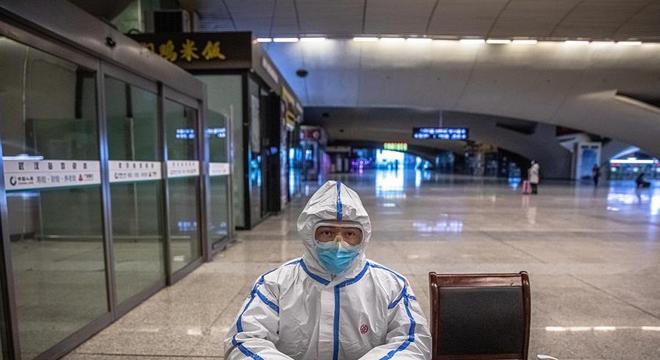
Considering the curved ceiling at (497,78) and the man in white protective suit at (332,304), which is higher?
the curved ceiling at (497,78)

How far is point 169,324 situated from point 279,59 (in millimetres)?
14111

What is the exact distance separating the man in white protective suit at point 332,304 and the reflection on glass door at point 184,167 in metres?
3.18

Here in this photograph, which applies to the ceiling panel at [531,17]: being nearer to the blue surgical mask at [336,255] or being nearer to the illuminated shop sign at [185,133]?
the illuminated shop sign at [185,133]

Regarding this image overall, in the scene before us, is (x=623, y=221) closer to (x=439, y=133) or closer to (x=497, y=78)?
(x=497, y=78)

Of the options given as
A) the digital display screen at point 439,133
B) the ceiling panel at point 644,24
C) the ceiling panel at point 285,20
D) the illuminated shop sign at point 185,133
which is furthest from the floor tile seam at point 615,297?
the digital display screen at point 439,133

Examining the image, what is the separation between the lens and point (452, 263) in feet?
16.1

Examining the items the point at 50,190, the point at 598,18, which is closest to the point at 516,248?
the point at 50,190

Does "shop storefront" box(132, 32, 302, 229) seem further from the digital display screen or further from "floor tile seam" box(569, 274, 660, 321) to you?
the digital display screen

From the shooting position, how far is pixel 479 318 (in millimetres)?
1900

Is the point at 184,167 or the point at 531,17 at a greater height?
the point at 531,17

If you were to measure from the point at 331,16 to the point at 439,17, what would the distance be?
3899 mm

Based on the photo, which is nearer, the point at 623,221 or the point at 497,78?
the point at 623,221

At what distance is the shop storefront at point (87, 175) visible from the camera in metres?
2.42

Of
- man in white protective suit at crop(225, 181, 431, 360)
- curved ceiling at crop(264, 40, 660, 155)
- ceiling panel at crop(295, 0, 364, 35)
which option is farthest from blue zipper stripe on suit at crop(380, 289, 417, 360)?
curved ceiling at crop(264, 40, 660, 155)
